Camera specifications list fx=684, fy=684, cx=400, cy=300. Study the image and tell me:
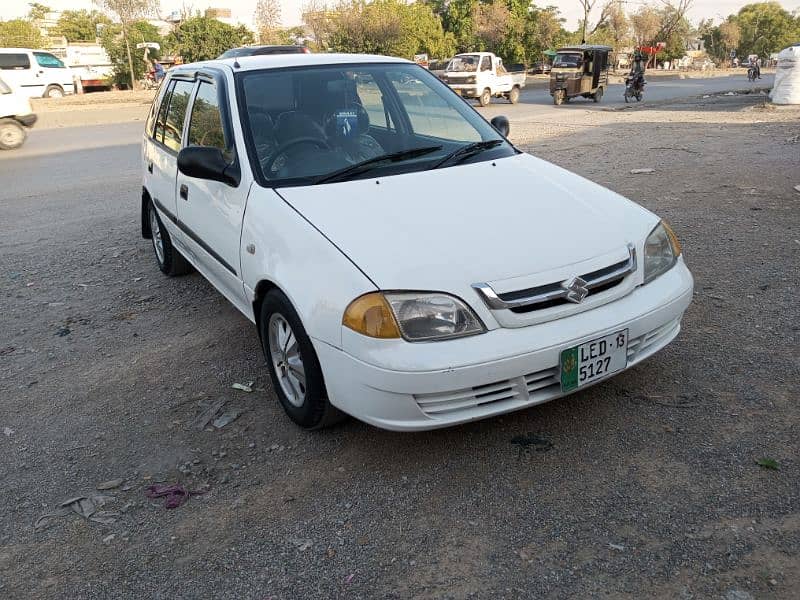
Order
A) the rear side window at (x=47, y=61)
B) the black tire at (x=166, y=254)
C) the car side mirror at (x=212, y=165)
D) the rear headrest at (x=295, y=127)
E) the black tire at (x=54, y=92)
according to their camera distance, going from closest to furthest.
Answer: the car side mirror at (x=212, y=165) → the rear headrest at (x=295, y=127) → the black tire at (x=166, y=254) → the rear side window at (x=47, y=61) → the black tire at (x=54, y=92)

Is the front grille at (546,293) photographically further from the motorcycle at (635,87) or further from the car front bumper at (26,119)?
the motorcycle at (635,87)

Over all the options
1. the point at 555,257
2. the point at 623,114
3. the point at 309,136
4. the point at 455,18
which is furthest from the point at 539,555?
the point at 455,18

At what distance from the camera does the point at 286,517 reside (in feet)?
8.84

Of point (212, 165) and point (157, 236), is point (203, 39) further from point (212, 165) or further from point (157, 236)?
point (212, 165)

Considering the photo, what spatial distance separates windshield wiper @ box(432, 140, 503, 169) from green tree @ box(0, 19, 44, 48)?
161 ft

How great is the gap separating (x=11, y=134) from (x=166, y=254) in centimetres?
1175

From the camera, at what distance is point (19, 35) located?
1827 inches

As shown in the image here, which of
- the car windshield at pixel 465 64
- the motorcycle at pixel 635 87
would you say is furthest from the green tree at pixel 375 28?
the motorcycle at pixel 635 87

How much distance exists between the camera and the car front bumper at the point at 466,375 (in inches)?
103

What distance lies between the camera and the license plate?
274cm

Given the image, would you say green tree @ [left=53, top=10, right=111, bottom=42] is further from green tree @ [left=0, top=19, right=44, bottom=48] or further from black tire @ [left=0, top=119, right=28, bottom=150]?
black tire @ [left=0, top=119, right=28, bottom=150]

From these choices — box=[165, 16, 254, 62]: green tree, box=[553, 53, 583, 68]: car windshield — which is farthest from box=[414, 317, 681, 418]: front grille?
box=[165, 16, 254, 62]: green tree

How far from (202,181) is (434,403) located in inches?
84.1

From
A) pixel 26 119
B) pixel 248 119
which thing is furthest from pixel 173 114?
pixel 26 119
